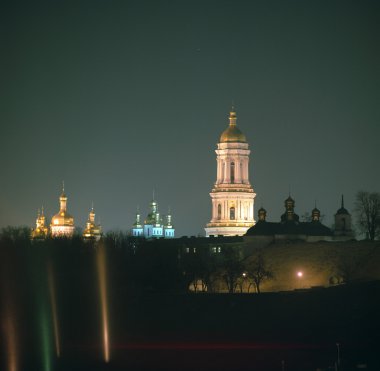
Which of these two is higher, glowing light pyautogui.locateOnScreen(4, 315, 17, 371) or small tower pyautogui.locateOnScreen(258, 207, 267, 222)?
glowing light pyautogui.locateOnScreen(4, 315, 17, 371)

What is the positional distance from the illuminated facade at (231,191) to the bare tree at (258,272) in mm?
37446

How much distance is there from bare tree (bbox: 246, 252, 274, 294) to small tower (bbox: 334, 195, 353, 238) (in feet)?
45.3

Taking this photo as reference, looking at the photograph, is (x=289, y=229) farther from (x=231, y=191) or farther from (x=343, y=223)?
(x=231, y=191)

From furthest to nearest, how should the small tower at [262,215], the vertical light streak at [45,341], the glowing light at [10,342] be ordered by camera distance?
1. the small tower at [262,215]
2. the glowing light at [10,342]
3. the vertical light streak at [45,341]

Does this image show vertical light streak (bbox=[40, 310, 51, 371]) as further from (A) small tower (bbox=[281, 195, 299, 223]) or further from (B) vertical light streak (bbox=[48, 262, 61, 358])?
(A) small tower (bbox=[281, 195, 299, 223])

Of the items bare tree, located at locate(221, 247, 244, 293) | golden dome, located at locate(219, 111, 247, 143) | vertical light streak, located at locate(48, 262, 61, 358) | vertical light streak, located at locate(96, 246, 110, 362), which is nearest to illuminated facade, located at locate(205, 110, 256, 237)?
golden dome, located at locate(219, 111, 247, 143)

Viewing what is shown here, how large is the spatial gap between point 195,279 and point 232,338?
33.3 meters

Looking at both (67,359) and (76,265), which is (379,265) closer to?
(76,265)

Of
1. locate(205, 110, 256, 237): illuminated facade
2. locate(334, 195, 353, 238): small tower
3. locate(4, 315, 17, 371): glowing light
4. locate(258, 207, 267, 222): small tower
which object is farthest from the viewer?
locate(205, 110, 256, 237): illuminated facade

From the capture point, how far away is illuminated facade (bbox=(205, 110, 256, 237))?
195 metres

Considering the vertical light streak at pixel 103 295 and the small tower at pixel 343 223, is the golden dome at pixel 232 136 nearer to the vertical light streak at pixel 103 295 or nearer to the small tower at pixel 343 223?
the small tower at pixel 343 223

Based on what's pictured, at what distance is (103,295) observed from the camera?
13925cm

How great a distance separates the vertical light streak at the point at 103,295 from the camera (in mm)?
118062

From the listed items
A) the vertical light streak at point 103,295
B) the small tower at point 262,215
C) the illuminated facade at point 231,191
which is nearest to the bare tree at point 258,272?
the vertical light streak at point 103,295
